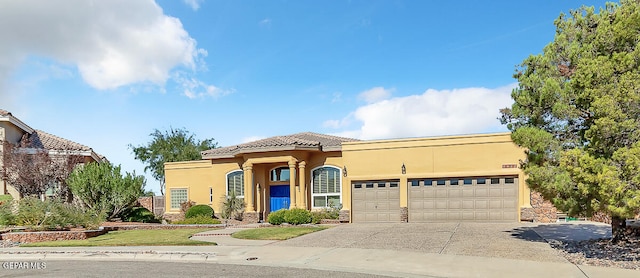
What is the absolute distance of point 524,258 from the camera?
11234mm

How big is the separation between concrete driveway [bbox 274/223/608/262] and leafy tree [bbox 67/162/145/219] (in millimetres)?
12215

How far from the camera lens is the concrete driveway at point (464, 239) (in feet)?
40.3

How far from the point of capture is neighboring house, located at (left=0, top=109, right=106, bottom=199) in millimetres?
26906

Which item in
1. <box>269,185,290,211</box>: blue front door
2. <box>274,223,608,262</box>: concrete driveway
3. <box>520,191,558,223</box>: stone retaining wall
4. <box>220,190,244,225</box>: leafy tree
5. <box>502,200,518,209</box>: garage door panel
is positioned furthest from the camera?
<box>269,185,290,211</box>: blue front door

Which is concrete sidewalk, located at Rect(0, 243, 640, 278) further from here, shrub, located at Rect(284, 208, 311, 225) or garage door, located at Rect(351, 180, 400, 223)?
garage door, located at Rect(351, 180, 400, 223)

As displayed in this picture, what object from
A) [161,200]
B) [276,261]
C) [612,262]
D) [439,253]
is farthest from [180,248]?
[161,200]

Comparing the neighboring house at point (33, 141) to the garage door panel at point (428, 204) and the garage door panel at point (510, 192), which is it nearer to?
the garage door panel at point (428, 204)

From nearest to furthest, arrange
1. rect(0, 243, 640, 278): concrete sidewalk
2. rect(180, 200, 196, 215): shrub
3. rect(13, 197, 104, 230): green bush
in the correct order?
rect(0, 243, 640, 278): concrete sidewalk
rect(13, 197, 104, 230): green bush
rect(180, 200, 196, 215): shrub

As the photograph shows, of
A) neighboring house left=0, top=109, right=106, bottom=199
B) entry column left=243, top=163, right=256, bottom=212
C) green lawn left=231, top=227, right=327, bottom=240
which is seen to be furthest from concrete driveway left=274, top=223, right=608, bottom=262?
neighboring house left=0, top=109, right=106, bottom=199

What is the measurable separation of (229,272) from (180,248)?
169 inches

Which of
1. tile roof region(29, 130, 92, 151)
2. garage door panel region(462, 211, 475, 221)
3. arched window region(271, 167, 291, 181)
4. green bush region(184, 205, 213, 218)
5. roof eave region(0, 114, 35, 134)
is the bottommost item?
green bush region(184, 205, 213, 218)

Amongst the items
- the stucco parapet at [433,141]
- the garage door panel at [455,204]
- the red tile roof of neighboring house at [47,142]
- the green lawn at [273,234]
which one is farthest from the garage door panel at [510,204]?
the red tile roof of neighboring house at [47,142]

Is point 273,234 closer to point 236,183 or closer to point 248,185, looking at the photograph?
point 248,185

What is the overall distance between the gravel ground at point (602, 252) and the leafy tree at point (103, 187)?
20319 millimetres
